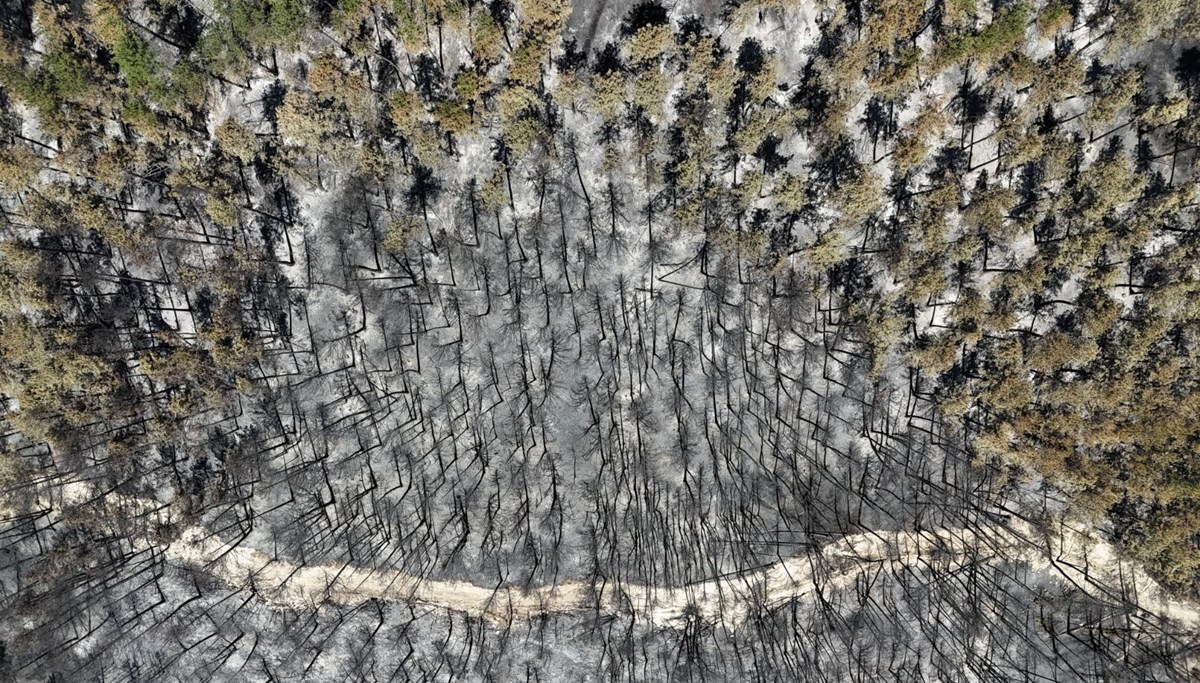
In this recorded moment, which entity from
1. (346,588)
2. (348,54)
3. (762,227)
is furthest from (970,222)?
(346,588)

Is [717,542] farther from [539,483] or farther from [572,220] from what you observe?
[572,220]

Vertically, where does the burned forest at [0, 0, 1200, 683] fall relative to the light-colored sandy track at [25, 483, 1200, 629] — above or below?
above

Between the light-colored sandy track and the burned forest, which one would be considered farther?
the light-colored sandy track

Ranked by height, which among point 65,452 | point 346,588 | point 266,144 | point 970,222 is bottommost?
point 346,588

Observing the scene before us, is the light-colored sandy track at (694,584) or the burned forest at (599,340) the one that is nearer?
the burned forest at (599,340)

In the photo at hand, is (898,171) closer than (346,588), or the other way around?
(898,171)

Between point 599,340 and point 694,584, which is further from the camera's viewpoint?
point 694,584

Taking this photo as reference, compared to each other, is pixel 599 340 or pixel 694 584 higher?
pixel 599 340

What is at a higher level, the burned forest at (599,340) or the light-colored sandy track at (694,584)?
the burned forest at (599,340)
